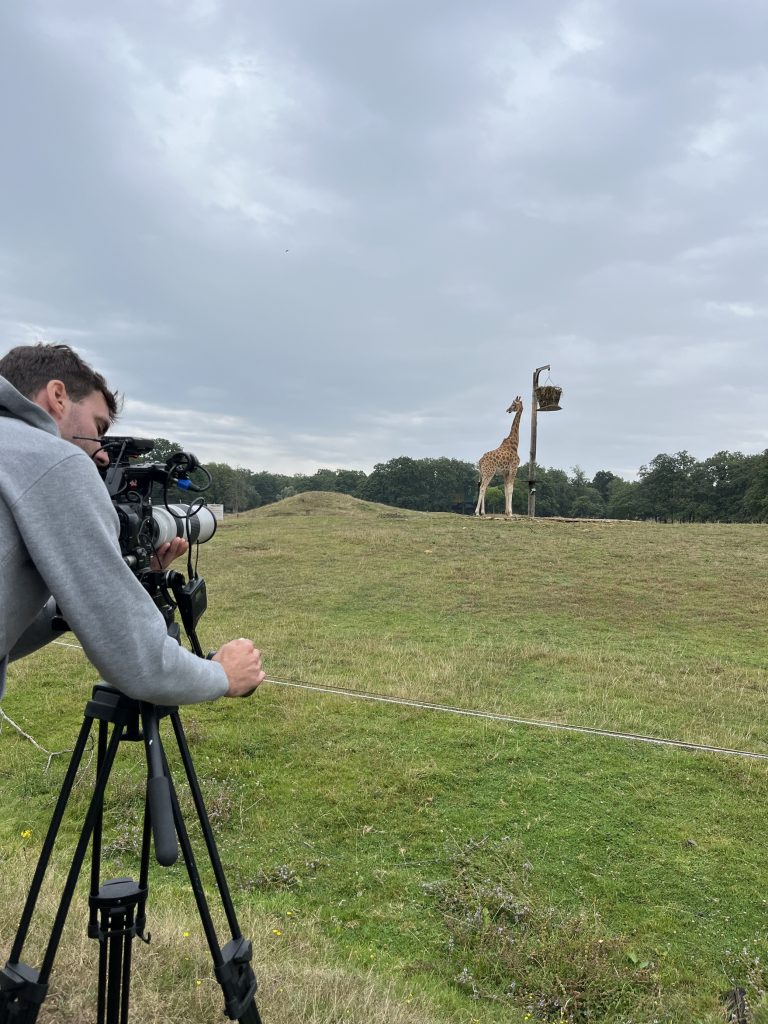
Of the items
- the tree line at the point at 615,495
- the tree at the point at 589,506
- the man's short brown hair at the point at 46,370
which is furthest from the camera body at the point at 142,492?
the tree at the point at 589,506

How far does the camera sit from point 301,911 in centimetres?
317

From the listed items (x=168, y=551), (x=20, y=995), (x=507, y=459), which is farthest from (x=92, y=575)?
(x=507, y=459)

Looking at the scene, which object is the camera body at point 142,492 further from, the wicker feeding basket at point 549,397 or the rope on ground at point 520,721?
the wicker feeding basket at point 549,397

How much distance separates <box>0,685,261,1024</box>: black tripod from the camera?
1581 millimetres

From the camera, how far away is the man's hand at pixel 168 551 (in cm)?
196

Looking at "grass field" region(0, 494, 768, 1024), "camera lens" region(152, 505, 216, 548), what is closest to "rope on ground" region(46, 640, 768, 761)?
"grass field" region(0, 494, 768, 1024)

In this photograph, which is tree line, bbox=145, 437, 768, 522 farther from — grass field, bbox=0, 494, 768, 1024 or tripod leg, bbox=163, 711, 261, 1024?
tripod leg, bbox=163, 711, 261, 1024

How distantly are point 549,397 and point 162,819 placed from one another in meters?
18.4

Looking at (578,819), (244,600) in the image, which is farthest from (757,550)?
(578,819)

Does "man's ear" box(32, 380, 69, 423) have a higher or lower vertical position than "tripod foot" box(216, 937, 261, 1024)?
higher

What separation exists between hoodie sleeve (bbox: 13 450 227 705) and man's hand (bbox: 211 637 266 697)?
0.21 metres

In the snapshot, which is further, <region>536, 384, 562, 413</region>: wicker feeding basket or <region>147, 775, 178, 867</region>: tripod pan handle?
<region>536, 384, 562, 413</region>: wicker feeding basket

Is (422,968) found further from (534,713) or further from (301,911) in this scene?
(534,713)

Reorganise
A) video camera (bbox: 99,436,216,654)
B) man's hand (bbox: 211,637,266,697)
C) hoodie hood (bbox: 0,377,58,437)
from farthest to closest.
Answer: video camera (bbox: 99,436,216,654) → man's hand (bbox: 211,637,266,697) → hoodie hood (bbox: 0,377,58,437)
